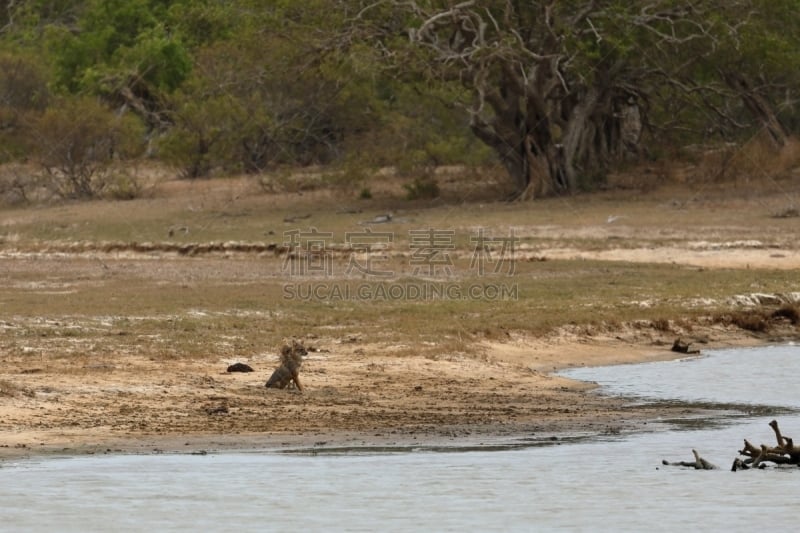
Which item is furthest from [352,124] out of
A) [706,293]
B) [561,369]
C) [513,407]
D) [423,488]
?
[423,488]

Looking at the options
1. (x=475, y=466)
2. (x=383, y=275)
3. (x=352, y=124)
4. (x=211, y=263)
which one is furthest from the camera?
(x=352, y=124)

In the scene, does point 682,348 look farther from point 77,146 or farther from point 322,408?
point 77,146

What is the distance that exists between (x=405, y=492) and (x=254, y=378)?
3670 mm

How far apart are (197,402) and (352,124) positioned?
2637 cm

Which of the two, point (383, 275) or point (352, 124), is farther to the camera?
point (352, 124)

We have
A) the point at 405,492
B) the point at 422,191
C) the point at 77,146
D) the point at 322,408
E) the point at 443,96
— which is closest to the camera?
the point at 405,492

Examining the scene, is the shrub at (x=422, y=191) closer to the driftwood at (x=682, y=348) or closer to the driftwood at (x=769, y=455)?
Answer: the driftwood at (x=682, y=348)

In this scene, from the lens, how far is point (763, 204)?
28234 mm

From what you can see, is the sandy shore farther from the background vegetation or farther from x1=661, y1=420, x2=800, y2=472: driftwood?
the background vegetation

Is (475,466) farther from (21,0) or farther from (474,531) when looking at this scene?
(21,0)

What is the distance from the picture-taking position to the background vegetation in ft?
98.3

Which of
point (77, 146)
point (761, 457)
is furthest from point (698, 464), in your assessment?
point (77, 146)

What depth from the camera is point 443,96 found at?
3203 centimetres

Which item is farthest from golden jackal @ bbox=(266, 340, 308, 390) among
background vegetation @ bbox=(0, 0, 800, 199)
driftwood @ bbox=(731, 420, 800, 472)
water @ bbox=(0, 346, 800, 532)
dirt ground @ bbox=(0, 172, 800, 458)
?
background vegetation @ bbox=(0, 0, 800, 199)
